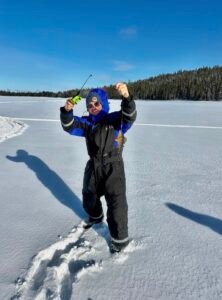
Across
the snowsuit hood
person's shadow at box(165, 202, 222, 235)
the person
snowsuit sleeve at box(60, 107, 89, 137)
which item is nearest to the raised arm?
the person

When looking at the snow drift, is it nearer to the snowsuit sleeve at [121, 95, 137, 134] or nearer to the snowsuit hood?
the snowsuit hood

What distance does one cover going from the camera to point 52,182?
11.1 feet

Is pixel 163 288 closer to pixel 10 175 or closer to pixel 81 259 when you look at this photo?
pixel 81 259

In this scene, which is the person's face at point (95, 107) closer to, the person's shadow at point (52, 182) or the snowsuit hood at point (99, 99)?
the snowsuit hood at point (99, 99)

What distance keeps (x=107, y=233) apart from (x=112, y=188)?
0.36 metres

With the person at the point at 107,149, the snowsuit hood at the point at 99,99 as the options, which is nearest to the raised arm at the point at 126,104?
the person at the point at 107,149

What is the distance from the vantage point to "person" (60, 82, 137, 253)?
2.18 m

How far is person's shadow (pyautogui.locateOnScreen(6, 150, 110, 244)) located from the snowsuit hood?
0.80 meters

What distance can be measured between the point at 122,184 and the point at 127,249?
44 centimetres

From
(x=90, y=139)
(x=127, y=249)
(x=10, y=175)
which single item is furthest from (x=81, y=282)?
(x=10, y=175)

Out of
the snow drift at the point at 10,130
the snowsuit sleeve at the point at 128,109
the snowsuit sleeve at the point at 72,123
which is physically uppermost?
the snowsuit sleeve at the point at 128,109

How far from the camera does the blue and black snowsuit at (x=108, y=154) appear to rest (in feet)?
7.18

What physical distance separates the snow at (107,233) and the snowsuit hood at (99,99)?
0.81 m

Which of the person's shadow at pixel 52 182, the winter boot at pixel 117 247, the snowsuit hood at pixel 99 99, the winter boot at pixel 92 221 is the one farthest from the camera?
the person's shadow at pixel 52 182
